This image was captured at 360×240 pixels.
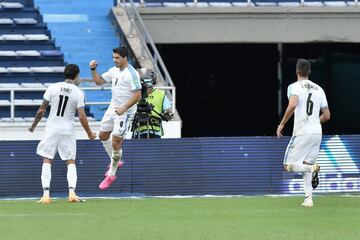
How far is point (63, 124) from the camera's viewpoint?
48.5 feet

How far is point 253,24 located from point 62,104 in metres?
11.0

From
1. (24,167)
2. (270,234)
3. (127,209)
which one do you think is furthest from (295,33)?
(270,234)

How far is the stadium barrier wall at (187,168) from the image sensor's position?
16625mm

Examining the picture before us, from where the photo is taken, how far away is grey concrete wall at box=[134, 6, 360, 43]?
24.9 m

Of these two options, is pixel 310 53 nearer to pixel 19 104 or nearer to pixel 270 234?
pixel 19 104

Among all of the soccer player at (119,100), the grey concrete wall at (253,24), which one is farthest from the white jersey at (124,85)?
the grey concrete wall at (253,24)

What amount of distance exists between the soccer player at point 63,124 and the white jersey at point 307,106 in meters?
2.98

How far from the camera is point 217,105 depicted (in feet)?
99.7

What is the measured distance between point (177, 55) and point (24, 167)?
1357 centimetres

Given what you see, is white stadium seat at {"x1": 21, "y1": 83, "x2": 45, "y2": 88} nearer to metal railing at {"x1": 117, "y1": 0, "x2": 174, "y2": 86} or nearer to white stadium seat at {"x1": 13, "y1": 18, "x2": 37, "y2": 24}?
white stadium seat at {"x1": 13, "y1": 18, "x2": 37, "y2": 24}

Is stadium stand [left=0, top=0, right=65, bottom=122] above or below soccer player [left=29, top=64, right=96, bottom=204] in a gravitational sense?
above

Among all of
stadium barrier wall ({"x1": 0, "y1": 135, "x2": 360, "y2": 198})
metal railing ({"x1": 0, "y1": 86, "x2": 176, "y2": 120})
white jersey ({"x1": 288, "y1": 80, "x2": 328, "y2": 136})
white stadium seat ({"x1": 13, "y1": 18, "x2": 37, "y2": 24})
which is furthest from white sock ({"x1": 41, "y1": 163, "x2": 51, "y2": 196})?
white stadium seat ({"x1": 13, "y1": 18, "x2": 37, "y2": 24})

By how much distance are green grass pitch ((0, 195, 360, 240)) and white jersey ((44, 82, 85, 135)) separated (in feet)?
3.41

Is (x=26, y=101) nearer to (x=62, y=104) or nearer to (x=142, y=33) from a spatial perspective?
(x=142, y=33)
